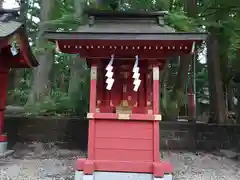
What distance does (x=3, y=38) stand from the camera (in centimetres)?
635

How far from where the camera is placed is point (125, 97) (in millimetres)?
5723

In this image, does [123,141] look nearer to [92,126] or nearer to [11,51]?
[92,126]

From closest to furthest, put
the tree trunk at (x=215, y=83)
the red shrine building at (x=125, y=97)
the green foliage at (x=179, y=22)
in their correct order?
1. the red shrine building at (x=125, y=97)
2. the green foliage at (x=179, y=22)
3. the tree trunk at (x=215, y=83)

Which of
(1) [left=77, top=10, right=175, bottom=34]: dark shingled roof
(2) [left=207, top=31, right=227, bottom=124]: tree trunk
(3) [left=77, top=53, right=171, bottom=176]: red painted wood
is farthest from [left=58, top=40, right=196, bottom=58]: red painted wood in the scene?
(2) [left=207, top=31, right=227, bottom=124]: tree trunk

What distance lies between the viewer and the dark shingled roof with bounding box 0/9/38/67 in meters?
6.60

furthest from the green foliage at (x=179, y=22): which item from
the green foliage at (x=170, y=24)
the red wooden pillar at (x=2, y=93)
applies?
the red wooden pillar at (x=2, y=93)

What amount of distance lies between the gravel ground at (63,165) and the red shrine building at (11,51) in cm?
91

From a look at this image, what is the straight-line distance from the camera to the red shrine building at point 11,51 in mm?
7055

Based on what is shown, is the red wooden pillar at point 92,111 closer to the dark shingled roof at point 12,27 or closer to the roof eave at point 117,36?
the roof eave at point 117,36

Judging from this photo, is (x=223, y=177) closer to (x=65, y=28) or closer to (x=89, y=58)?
(x=89, y=58)

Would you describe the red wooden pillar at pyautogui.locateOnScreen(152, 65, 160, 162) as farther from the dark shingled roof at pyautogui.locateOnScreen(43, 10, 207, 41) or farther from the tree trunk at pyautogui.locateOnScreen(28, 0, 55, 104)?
the tree trunk at pyautogui.locateOnScreen(28, 0, 55, 104)

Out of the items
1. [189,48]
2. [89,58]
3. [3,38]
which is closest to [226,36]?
[189,48]

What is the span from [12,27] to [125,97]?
3.70 m

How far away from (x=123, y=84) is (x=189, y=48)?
1549mm
